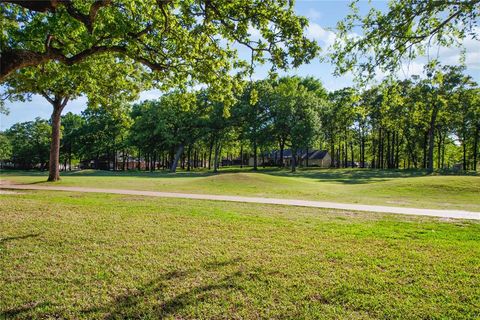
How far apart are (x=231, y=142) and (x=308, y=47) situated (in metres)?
44.6

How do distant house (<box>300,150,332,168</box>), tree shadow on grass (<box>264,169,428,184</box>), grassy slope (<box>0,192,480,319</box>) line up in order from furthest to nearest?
1. distant house (<box>300,150,332,168</box>)
2. tree shadow on grass (<box>264,169,428,184</box>)
3. grassy slope (<box>0,192,480,319</box>)

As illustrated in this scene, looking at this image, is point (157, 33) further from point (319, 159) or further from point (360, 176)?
point (319, 159)

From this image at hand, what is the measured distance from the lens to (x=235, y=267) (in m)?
5.24

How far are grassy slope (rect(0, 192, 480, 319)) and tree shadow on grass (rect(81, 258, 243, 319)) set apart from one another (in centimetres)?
2

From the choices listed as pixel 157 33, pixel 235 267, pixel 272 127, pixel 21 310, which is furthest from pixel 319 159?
pixel 21 310

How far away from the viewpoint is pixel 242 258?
568cm

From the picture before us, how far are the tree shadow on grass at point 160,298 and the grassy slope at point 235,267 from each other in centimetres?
2

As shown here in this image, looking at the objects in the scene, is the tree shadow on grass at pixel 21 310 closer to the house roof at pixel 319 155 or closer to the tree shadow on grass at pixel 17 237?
the tree shadow on grass at pixel 17 237

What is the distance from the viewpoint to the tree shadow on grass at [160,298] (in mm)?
3764

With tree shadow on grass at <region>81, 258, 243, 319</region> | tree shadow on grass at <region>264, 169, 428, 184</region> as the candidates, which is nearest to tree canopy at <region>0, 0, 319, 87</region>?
tree shadow on grass at <region>81, 258, 243, 319</region>

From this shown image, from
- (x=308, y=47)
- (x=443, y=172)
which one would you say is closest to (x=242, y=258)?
(x=308, y=47)

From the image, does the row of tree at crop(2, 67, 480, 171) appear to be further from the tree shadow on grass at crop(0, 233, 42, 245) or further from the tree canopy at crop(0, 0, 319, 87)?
the tree shadow on grass at crop(0, 233, 42, 245)

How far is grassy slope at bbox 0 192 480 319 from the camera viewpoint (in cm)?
394

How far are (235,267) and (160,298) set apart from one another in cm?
149
